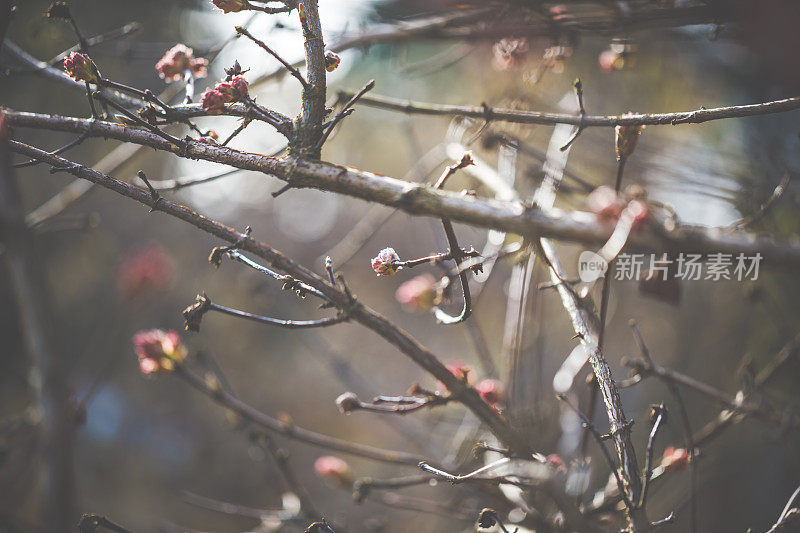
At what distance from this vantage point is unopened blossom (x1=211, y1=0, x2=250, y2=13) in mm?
775

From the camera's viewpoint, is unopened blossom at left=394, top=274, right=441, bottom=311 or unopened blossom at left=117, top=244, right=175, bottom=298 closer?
unopened blossom at left=394, top=274, right=441, bottom=311

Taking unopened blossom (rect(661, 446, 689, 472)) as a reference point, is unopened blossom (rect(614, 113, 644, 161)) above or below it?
above

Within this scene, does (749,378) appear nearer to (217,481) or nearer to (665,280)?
(665,280)

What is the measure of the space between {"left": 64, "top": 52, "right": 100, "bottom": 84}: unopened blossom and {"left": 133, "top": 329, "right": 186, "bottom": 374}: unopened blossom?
540 millimetres

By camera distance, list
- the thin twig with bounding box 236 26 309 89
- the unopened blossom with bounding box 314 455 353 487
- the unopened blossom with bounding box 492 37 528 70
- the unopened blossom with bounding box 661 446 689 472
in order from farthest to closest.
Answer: the unopened blossom with bounding box 492 37 528 70
the unopened blossom with bounding box 314 455 353 487
the unopened blossom with bounding box 661 446 689 472
the thin twig with bounding box 236 26 309 89

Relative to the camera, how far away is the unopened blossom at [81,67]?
0.73 metres

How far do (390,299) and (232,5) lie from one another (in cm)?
671

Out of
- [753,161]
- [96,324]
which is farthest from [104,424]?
[753,161]

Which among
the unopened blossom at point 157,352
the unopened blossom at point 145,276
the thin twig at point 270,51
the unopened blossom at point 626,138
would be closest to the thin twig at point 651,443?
the unopened blossom at point 626,138

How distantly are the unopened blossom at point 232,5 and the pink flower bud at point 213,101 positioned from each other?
20cm

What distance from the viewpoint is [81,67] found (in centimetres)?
74

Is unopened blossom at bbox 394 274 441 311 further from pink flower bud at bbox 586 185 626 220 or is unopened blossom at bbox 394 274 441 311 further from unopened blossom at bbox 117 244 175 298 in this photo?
unopened blossom at bbox 117 244 175 298

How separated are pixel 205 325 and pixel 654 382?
506 centimetres

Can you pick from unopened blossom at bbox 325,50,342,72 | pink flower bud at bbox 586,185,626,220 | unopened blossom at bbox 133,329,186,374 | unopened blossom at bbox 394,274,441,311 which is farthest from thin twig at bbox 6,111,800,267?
unopened blossom at bbox 394,274,441,311
